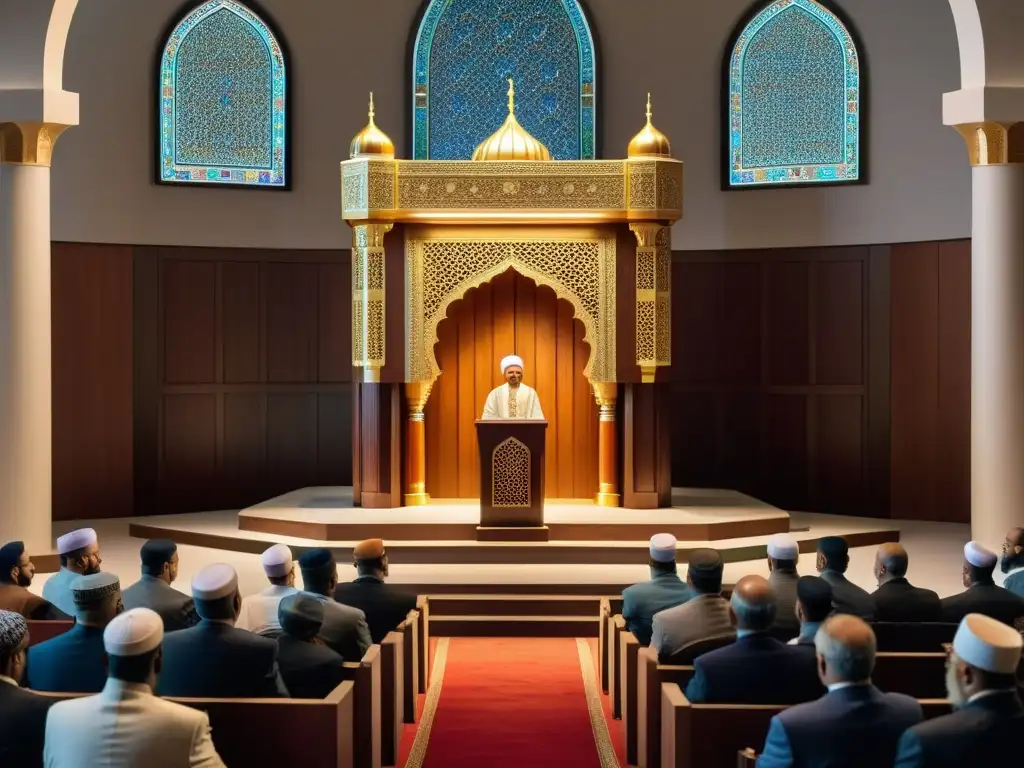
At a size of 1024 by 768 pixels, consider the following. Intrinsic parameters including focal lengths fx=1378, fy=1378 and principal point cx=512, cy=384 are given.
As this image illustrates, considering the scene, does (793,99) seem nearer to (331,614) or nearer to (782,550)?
(782,550)

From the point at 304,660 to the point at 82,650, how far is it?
2.23 ft

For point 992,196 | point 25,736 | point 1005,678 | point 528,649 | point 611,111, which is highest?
point 611,111

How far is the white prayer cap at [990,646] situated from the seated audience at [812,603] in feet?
3.83

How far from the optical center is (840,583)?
5.14m

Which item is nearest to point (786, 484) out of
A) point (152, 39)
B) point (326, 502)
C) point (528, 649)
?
point (326, 502)

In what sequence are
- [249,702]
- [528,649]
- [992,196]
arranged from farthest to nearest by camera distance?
1. [992,196]
2. [528,649]
3. [249,702]

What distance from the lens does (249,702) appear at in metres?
3.74

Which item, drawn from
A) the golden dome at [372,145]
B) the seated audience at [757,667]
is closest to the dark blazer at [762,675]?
the seated audience at [757,667]

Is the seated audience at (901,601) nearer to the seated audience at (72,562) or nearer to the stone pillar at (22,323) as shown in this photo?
the seated audience at (72,562)

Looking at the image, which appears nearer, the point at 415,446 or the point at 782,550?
the point at 782,550

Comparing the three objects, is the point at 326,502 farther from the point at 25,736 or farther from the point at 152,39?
the point at 25,736

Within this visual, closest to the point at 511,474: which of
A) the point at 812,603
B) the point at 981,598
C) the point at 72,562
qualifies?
the point at 72,562

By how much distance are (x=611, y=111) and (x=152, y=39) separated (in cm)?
383

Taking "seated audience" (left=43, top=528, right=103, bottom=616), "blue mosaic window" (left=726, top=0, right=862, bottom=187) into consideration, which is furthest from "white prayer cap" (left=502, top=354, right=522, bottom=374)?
"seated audience" (left=43, top=528, right=103, bottom=616)
